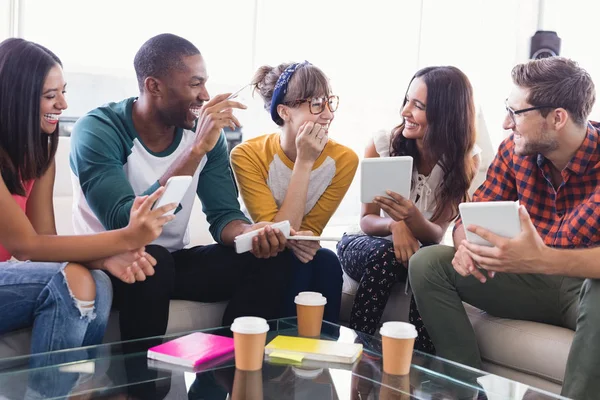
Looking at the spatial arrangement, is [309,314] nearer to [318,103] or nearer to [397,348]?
[397,348]

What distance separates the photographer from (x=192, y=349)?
4.94 ft

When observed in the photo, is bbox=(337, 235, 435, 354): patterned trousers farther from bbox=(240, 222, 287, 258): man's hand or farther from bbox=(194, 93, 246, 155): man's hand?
bbox=(194, 93, 246, 155): man's hand

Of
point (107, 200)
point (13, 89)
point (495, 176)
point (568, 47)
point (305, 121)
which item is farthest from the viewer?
point (568, 47)

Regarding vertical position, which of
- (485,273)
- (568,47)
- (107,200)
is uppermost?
(568,47)

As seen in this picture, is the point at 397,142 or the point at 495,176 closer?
the point at 495,176

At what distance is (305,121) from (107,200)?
0.69 m

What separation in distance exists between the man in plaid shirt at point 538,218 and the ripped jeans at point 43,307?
2.94 ft

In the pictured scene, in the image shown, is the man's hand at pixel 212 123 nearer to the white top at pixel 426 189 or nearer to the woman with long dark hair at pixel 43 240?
the woman with long dark hair at pixel 43 240

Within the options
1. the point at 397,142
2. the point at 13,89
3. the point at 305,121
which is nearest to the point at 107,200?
the point at 13,89

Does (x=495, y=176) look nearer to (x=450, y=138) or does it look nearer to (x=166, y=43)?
(x=450, y=138)

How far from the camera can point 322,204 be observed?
238cm

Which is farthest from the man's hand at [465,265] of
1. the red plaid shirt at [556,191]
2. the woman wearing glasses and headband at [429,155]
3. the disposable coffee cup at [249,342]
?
the disposable coffee cup at [249,342]

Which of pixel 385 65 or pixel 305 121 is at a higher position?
pixel 385 65

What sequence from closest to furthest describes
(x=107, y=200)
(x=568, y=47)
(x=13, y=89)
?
(x=13, y=89) → (x=107, y=200) → (x=568, y=47)
